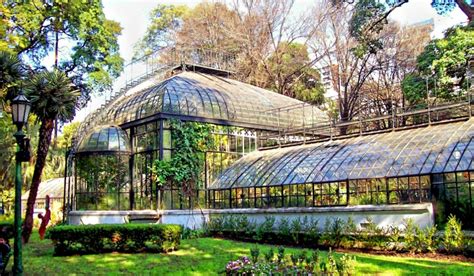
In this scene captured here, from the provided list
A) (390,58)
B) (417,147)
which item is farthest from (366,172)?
(390,58)

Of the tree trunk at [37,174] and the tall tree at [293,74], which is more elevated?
the tall tree at [293,74]

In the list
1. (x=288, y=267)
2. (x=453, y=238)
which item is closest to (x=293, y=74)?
(x=453, y=238)

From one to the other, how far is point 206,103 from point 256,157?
3.92m

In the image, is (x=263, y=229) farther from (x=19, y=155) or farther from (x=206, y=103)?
(x=19, y=155)

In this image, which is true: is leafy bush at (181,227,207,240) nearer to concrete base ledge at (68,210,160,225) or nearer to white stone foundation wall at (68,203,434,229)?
white stone foundation wall at (68,203,434,229)

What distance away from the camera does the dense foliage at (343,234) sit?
1455cm

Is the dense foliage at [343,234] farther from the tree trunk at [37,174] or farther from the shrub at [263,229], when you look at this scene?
the tree trunk at [37,174]

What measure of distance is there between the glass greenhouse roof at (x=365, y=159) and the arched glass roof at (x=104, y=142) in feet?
16.7

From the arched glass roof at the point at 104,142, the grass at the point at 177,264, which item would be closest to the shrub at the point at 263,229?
the grass at the point at 177,264

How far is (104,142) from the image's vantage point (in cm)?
2405

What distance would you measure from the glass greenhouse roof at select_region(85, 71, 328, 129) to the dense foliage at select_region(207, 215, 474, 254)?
6.07 meters

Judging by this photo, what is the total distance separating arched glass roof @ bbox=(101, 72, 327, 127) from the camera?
2447 centimetres

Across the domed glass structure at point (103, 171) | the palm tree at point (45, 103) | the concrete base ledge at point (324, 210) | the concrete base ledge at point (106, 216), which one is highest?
the palm tree at point (45, 103)

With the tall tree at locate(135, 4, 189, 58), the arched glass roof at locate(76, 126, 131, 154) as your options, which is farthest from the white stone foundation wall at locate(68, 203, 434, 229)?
the tall tree at locate(135, 4, 189, 58)
